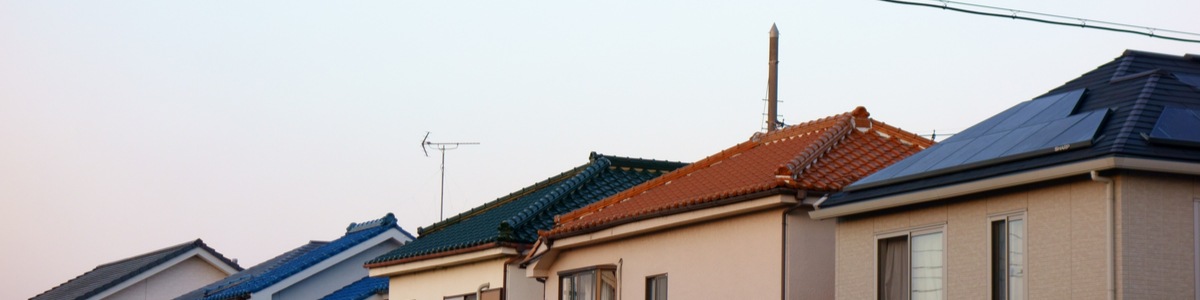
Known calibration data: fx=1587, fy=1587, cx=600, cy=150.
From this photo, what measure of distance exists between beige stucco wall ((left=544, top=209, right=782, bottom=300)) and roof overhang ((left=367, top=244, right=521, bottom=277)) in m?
2.74

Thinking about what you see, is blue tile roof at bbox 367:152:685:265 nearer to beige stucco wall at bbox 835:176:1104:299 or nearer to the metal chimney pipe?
the metal chimney pipe

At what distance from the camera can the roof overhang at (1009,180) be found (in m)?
15.0

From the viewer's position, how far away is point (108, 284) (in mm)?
51031

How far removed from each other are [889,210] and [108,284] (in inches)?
1494

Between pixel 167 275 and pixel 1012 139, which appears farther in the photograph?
pixel 167 275

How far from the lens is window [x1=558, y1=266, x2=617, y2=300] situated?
24922 millimetres

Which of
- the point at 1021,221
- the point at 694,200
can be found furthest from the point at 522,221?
the point at 1021,221

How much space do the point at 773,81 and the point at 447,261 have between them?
25.3 ft

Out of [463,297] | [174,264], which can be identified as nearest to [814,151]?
[463,297]

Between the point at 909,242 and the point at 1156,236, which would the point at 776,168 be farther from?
the point at 1156,236

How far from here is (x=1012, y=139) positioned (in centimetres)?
1748

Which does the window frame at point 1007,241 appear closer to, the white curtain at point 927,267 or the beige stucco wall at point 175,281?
the white curtain at point 927,267

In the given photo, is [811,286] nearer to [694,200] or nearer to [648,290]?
[694,200]

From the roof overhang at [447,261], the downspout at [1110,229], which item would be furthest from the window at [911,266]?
the roof overhang at [447,261]
